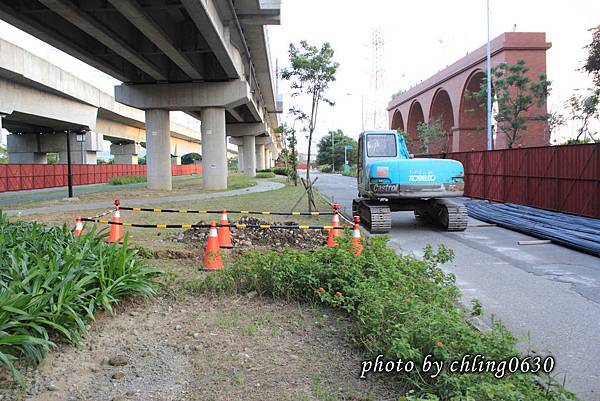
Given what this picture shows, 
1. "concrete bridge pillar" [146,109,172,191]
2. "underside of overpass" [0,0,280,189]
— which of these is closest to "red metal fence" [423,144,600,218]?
"underside of overpass" [0,0,280,189]

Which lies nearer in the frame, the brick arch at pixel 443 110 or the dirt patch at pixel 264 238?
the dirt patch at pixel 264 238

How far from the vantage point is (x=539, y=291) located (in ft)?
24.0

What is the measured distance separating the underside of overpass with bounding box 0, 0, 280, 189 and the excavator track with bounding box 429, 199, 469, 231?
31.0ft

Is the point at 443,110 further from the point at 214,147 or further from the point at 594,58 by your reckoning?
the point at 214,147

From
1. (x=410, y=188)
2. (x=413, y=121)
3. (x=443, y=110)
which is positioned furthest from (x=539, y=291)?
(x=413, y=121)

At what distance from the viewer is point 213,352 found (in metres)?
4.70

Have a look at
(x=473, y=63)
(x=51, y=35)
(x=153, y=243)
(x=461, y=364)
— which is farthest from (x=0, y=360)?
(x=473, y=63)

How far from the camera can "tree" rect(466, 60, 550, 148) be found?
32.8 m

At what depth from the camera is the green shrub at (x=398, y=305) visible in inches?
140

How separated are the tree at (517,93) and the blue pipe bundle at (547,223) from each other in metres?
16.8

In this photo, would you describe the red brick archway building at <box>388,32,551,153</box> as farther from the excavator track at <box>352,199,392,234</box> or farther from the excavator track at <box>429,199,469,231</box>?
the excavator track at <box>352,199,392,234</box>

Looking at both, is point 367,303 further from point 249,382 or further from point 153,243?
Result: point 153,243

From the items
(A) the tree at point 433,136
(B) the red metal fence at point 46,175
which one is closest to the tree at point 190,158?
(B) the red metal fence at point 46,175

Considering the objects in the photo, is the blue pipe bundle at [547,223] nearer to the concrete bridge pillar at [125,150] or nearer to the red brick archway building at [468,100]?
the red brick archway building at [468,100]
